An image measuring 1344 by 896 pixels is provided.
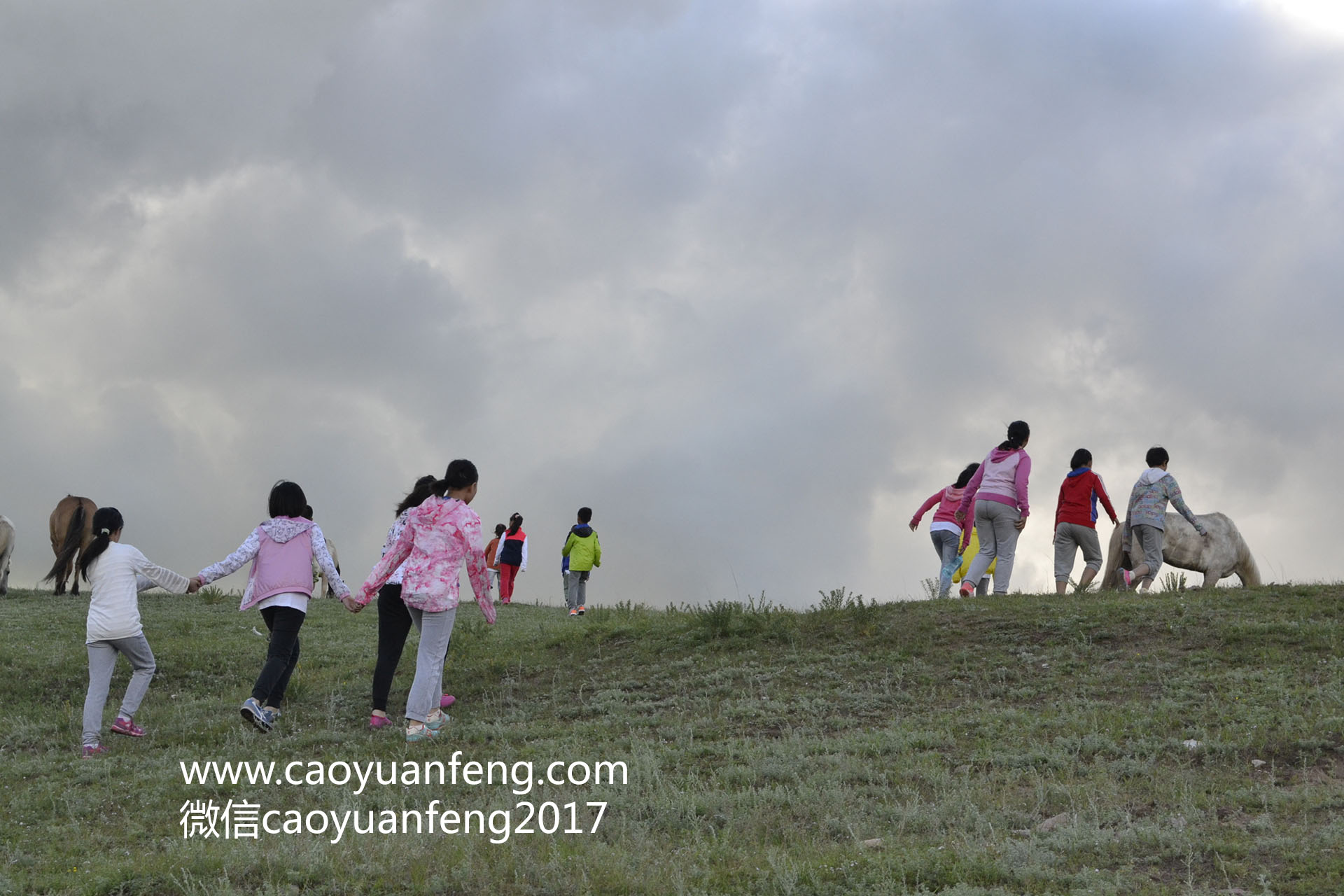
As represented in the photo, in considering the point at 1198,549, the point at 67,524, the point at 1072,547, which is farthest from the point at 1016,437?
the point at 67,524

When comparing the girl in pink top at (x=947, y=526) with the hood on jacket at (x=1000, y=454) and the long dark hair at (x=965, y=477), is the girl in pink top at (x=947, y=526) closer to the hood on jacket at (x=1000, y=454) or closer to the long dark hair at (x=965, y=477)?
the long dark hair at (x=965, y=477)

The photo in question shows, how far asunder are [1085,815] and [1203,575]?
10.1 metres

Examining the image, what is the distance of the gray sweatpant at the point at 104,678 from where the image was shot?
9531 mm

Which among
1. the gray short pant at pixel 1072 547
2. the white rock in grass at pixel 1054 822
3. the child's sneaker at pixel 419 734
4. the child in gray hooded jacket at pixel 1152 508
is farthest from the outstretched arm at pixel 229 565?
the child in gray hooded jacket at pixel 1152 508

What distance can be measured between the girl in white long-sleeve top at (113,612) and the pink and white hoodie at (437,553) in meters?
1.79

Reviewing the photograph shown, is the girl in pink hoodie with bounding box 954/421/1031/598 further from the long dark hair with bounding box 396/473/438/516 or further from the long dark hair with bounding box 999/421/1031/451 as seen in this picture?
the long dark hair with bounding box 396/473/438/516

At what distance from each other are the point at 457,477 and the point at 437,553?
62 cm

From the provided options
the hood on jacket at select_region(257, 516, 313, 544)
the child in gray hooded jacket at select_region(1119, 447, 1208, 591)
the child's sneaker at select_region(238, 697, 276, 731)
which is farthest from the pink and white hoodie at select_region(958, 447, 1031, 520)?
the child's sneaker at select_region(238, 697, 276, 731)

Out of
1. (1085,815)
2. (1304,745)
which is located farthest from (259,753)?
(1304,745)

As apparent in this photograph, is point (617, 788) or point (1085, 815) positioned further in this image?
point (617, 788)

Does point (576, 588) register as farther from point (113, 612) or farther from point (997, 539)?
point (113, 612)

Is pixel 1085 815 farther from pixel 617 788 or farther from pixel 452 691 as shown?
pixel 452 691

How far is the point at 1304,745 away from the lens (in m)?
7.72

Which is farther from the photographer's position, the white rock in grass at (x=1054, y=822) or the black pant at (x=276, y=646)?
the black pant at (x=276, y=646)
